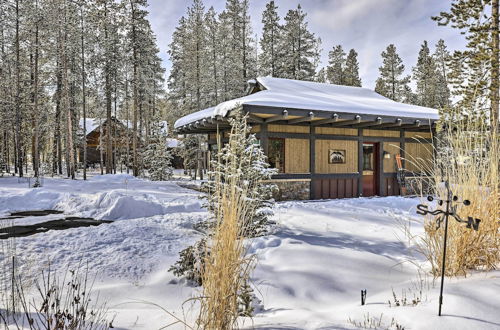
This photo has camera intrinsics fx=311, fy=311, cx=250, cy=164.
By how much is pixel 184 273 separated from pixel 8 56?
63.4 feet

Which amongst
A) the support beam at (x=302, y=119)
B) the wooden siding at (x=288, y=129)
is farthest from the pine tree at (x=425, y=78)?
the support beam at (x=302, y=119)

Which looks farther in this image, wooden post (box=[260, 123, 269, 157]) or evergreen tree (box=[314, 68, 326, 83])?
evergreen tree (box=[314, 68, 326, 83])

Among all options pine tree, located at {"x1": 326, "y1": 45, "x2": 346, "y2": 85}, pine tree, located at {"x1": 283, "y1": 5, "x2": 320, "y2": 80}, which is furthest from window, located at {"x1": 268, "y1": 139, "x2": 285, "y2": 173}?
pine tree, located at {"x1": 326, "y1": 45, "x2": 346, "y2": 85}

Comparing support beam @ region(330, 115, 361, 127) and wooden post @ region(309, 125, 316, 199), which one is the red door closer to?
support beam @ region(330, 115, 361, 127)

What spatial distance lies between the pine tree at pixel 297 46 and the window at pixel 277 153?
12549 mm

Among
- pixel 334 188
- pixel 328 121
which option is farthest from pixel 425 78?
pixel 328 121

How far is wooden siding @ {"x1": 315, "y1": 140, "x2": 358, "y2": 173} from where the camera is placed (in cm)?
959

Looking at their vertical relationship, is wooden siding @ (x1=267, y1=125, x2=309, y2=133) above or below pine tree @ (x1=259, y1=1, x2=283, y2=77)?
below

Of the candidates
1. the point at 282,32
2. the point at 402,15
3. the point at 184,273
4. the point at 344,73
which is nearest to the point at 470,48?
the point at 402,15

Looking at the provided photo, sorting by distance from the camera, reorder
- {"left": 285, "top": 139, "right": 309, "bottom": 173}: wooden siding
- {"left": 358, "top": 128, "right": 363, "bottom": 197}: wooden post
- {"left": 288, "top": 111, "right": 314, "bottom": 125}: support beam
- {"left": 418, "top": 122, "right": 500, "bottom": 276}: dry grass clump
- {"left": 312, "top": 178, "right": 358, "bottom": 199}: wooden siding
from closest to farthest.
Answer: {"left": 418, "top": 122, "right": 500, "bottom": 276}: dry grass clump, {"left": 288, "top": 111, "right": 314, "bottom": 125}: support beam, {"left": 285, "top": 139, "right": 309, "bottom": 173}: wooden siding, {"left": 312, "top": 178, "right": 358, "bottom": 199}: wooden siding, {"left": 358, "top": 128, "right": 363, "bottom": 197}: wooden post

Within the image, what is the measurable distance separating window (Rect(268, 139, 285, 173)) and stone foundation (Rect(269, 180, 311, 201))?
403mm

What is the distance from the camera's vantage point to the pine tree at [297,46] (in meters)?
20.8

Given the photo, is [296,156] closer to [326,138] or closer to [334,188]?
[326,138]

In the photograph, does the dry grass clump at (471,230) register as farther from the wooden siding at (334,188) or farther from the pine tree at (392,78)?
the pine tree at (392,78)
